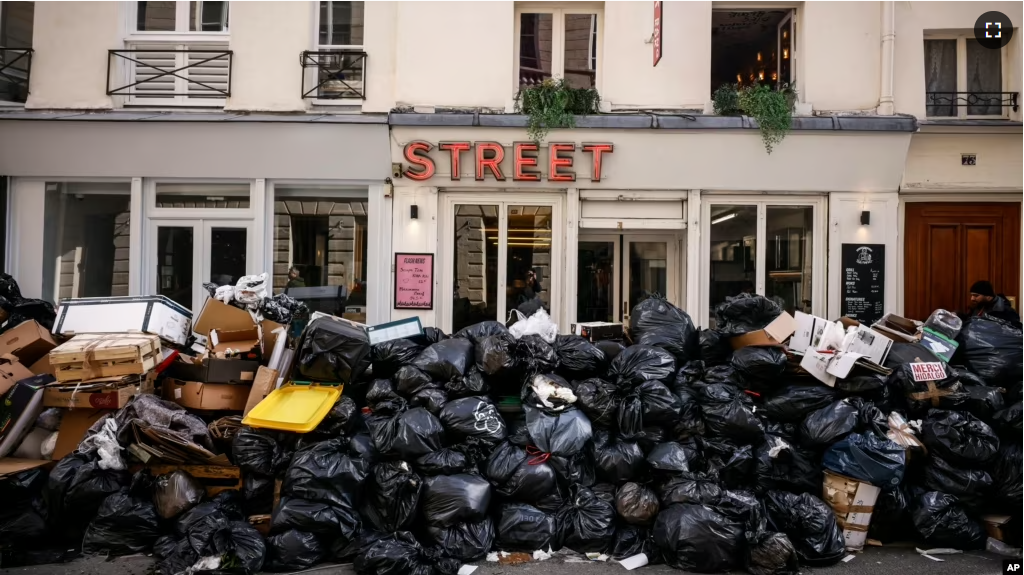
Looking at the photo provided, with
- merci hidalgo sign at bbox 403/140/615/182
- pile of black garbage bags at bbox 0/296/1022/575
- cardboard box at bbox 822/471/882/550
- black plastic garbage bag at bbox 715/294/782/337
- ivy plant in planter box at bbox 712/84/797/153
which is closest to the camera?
pile of black garbage bags at bbox 0/296/1022/575

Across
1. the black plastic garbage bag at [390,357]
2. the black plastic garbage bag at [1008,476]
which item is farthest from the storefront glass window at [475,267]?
the black plastic garbage bag at [1008,476]

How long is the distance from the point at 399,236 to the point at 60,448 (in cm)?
419

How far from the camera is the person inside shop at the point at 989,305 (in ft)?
21.3

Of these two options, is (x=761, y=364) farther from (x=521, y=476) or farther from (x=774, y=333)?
(x=521, y=476)

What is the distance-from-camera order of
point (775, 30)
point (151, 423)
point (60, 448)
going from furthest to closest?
point (775, 30) → point (60, 448) → point (151, 423)

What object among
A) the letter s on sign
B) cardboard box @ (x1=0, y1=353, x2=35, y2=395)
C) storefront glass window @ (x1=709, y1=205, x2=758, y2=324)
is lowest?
cardboard box @ (x1=0, y1=353, x2=35, y2=395)

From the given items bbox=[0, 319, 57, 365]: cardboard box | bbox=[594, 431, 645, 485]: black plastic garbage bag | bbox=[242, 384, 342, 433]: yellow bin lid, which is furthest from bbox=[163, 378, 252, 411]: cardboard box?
bbox=[594, 431, 645, 485]: black plastic garbage bag

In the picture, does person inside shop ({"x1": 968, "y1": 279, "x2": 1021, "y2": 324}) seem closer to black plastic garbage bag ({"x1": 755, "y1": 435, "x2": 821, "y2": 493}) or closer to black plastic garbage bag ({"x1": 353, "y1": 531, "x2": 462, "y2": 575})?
black plastic garbage bag ({"x1": 755, "y1": 435, "x2": 821, "y2": 493})

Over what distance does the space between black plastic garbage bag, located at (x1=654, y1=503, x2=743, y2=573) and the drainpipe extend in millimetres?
6053

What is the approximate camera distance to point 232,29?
26.4 ft

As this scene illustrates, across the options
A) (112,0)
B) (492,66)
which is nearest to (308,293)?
(492,66)

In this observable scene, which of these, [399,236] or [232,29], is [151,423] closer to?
[399,236]

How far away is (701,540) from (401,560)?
1787mm

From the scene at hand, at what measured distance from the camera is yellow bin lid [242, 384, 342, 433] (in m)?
4.33
